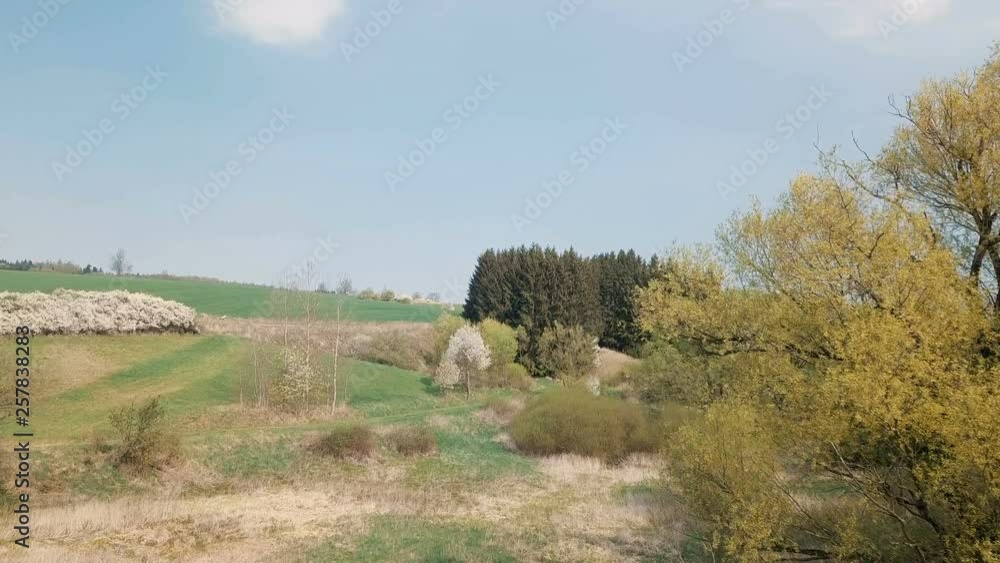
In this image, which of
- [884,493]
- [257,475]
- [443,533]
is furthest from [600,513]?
[257,475]

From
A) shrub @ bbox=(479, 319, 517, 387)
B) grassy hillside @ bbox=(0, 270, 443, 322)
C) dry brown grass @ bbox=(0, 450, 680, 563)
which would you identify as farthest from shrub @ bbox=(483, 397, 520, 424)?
grassy hillside @ bbox=(0, 270, 443, 322)

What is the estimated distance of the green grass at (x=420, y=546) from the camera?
1578 centimetres

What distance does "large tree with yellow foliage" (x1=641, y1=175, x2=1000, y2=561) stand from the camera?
29.5ft

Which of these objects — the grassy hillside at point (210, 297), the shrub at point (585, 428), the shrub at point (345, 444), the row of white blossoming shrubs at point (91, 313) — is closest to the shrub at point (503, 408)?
the shrub at point (585, 428)

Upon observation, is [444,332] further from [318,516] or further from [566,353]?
[318,516]

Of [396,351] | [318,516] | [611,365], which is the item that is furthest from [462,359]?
[318,516]

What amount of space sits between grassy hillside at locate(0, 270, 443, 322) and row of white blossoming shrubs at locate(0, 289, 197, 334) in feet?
25.3

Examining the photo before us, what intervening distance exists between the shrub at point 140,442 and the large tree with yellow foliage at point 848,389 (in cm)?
1975

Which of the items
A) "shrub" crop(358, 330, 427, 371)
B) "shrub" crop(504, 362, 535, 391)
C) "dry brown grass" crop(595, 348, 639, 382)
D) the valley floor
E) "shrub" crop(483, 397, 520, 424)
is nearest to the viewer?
the valley floor

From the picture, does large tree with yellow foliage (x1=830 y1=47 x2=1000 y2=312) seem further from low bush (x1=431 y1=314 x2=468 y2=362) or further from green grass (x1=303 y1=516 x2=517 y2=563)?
low bush (x1=431 y1=314 x2=468 y2=362)

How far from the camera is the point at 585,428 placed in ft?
104

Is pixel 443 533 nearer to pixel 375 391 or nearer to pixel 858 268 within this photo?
pixel 858 268

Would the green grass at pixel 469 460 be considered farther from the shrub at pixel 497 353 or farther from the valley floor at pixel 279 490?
the shrub at pixel 497 353

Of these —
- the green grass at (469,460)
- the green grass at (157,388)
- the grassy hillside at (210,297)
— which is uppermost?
the grassy hillside at (210,297)
